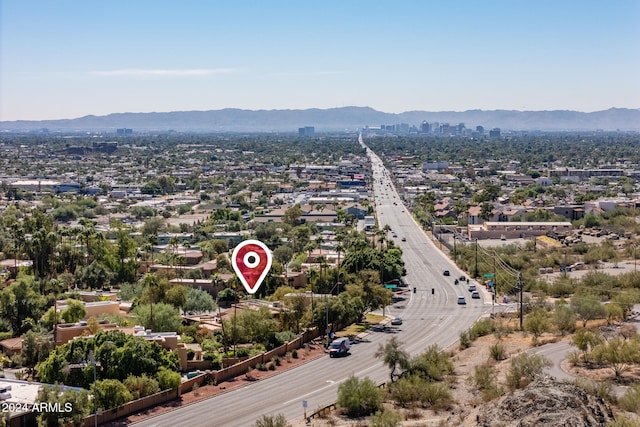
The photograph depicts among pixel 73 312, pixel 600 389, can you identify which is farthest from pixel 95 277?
pixel 600 389

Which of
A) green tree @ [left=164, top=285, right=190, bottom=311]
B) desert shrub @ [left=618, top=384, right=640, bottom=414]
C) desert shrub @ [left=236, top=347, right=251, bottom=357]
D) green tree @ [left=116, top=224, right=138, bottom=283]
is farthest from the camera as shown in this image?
green tree @ [left=116, top=224, right=138, bottom=283]

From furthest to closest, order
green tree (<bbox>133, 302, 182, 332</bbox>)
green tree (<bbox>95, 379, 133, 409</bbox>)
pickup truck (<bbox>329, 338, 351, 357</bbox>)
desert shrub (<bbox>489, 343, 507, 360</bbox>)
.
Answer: green tree (<bbox>133, 302, 182, 332</bbox>), pickup truck (<bbox>329, 338, 351, 357</bbox>), desert shrub (<bbox>489, 343, 507, 360</bbox>), green tree (<bbox>95, 379, 133, 409</bbox>)

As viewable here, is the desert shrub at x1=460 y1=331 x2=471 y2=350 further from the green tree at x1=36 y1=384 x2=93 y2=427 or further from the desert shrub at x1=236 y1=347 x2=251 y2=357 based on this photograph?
the green tree at x1=36 y1=384 x2=93 y2=427

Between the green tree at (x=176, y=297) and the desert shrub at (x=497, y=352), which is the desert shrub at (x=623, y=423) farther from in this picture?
the green tree at (x=176, y=297)

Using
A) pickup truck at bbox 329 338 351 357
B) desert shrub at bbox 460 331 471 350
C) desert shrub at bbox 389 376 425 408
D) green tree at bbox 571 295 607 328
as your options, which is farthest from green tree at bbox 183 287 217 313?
green tree at bbox 571 295 607 328

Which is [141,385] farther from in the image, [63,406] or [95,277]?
[95,277]

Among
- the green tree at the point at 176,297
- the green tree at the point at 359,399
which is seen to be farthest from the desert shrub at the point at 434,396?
the green tree at the point at 176,297
